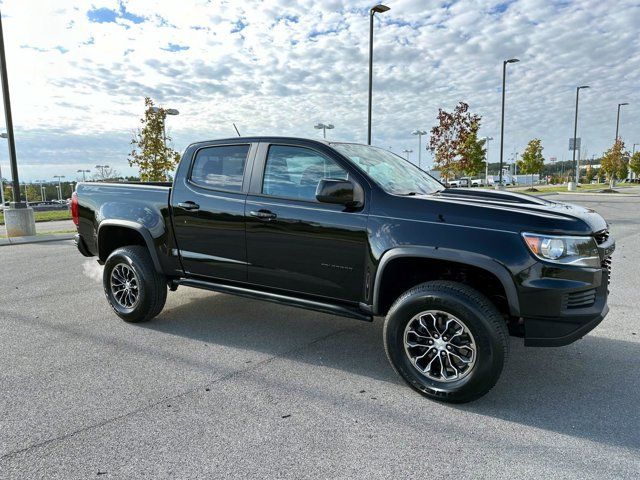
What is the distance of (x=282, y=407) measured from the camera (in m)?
3.16

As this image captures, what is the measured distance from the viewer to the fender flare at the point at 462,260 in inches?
119

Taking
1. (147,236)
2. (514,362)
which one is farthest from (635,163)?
(147,236)

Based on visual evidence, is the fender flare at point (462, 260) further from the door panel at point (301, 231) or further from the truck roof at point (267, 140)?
the truck roof at point (267, 140)

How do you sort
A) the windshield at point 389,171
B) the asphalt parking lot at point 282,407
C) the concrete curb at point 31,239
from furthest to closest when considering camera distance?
the concrete curb at point 31,239 → the windshield at point 389,171 → the asphalt parking lot at point 282,407

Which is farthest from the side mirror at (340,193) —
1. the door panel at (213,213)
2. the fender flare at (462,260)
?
the door panel at (213,213)

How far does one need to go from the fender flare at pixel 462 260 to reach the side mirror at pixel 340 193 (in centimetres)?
47

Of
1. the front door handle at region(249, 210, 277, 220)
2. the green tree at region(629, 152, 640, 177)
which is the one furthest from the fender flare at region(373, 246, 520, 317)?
the green tree at region(629, 152, 640, 177)

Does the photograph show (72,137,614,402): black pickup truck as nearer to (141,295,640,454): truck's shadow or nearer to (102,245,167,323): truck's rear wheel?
(102,245,167,323): truck's rear wheel

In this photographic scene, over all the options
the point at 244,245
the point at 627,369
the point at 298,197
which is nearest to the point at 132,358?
the point at 244,245

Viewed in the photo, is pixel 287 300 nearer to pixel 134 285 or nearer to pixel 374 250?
pixel 374 250

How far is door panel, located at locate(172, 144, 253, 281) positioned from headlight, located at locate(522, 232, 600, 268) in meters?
2.32

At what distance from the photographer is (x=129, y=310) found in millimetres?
4867

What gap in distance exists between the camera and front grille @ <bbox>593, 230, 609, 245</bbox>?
3184mm

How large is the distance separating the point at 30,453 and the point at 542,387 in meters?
3.36
